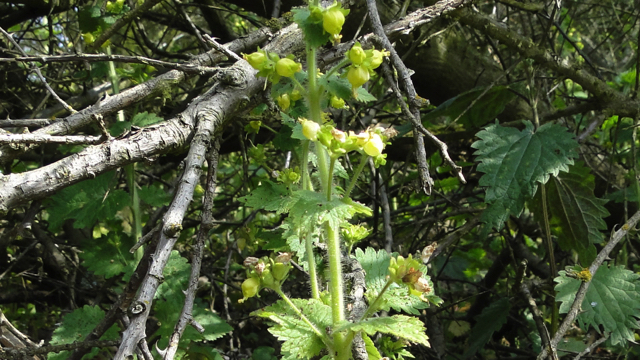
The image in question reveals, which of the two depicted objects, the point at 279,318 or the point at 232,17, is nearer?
the point at 279,318

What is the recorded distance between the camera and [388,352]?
184 centimetres

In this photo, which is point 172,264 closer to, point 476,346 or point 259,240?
point 259,240

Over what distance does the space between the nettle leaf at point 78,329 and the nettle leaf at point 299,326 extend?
1.03 metres

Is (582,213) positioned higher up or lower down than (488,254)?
lower down

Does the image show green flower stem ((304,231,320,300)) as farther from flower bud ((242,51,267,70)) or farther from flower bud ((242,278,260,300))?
flower bud ((242,51,267,70))

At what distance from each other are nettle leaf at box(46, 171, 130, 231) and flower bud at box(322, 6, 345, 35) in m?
1.37

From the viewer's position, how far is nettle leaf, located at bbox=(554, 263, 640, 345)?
6.02ft

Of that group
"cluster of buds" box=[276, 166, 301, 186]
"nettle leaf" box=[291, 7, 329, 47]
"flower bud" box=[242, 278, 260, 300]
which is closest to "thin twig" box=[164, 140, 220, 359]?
"flower bud" box=[242, 278, 260, 300]

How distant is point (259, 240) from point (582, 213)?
1.39 meters

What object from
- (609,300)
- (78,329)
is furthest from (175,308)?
(609,300)

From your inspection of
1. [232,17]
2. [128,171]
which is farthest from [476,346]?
[232,17]

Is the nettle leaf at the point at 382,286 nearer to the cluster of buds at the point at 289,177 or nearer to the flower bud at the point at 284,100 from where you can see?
the cluster of buds at the point at 289,177

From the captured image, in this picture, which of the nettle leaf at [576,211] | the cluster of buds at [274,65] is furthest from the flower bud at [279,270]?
the nettle leaf at [576,211]

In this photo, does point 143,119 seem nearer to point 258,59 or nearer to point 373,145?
point 258,59
